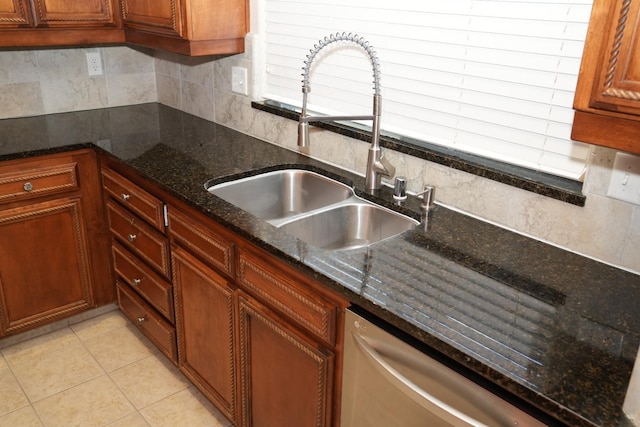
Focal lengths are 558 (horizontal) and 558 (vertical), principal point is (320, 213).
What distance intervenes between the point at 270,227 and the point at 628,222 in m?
0.93

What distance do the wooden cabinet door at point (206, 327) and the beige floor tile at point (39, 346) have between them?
73 centimetres

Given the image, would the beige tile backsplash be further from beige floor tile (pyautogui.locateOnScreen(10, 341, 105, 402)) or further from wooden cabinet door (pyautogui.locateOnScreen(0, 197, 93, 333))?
beige floor tile (pyautogui.locateOnScreen(10, 341, 105, 402))

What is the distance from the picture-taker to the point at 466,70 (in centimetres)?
169

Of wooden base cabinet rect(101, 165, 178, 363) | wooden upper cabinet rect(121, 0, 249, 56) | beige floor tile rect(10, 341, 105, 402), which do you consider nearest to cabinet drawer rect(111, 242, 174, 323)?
wooden base cabinet rect(101, 165, 178, 363)

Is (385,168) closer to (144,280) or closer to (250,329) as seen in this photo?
(250,329)

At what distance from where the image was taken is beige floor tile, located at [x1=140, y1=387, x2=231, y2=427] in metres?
2.11

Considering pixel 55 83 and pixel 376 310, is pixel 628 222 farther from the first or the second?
pixel 55 83

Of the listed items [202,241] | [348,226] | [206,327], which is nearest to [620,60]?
[348,226]

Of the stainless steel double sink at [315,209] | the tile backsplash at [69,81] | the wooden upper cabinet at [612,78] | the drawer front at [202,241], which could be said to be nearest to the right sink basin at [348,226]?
the stainless steel double sink at [315,209]

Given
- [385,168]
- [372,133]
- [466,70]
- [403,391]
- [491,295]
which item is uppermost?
[466,70]

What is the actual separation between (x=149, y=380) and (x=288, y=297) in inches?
44.0

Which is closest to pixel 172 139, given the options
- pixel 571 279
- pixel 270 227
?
pixel 270 227

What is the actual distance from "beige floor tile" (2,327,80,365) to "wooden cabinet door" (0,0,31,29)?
4.48ft

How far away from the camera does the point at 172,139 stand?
2432 millimetres
